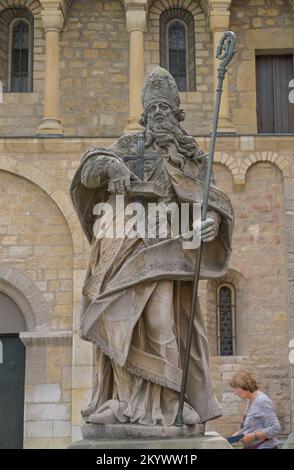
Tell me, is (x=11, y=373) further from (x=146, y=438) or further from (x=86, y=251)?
(x=146, y=438)

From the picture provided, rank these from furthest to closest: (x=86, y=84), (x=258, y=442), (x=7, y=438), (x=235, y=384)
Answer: (x=86, y=84) → (x=7, y=438) → (x=235, y=384) → (x=258, y=442)

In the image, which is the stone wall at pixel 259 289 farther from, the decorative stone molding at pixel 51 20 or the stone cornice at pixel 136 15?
the decorative stone molding at pixel 51 20

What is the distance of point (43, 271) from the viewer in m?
15.9

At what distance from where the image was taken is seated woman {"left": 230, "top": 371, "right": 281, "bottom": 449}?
6160 millimetres

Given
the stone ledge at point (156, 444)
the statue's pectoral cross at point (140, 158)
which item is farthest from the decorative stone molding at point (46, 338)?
the stone ledge at point (156, 444)

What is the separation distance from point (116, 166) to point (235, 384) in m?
2.61

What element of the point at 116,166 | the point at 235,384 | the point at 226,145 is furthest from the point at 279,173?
the point at 116,166

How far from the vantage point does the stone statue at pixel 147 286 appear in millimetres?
4574

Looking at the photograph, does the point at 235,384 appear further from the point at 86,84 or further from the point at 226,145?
the point at 86,84

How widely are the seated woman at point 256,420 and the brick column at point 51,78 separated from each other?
1069 centimetres

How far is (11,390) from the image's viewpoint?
15836 millimetres

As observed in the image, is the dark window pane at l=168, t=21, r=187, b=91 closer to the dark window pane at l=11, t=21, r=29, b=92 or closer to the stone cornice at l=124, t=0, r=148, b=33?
the stone cornice at l=124, t=0, r=148, b=33

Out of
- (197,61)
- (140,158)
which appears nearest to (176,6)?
(197,61)

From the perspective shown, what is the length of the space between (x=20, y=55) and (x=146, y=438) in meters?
15.1
